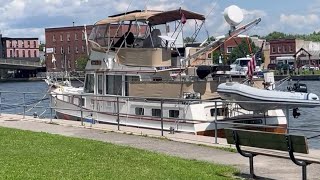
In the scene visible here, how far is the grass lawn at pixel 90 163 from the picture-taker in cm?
992

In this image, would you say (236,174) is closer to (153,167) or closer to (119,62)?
(153,167)

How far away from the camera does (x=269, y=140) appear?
9.83 metres

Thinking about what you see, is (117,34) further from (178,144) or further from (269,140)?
(269,140)

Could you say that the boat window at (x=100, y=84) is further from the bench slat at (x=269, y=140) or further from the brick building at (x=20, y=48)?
the brick building at (x=20, y=48)

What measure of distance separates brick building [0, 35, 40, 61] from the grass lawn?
154m

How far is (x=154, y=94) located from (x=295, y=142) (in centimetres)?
1266

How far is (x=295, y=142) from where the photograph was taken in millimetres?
9375

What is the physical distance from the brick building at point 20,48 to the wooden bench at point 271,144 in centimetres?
15799

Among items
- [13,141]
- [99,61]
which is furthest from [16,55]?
[13,141]

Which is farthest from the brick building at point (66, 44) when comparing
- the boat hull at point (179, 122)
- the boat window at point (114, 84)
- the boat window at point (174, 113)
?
the boat window at point (174, 113)

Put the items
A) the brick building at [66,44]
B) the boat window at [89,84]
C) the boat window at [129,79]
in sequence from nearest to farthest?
the boat window at [129,79] < the boat window at [89,84] < the brick building at [66,44]

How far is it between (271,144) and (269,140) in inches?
2.9

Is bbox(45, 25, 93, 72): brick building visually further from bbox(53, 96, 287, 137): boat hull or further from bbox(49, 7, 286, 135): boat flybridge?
bbox(53, 96, 287, 137): boat hull

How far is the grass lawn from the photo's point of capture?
390 inches
